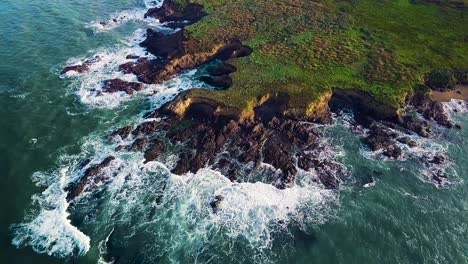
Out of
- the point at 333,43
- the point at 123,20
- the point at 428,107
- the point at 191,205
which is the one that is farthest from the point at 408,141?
the point at 123,20

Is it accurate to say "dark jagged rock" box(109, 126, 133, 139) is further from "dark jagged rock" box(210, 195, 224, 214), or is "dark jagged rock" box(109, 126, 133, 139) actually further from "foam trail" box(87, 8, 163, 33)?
"foam trail" box(87, 8, 163, 33)

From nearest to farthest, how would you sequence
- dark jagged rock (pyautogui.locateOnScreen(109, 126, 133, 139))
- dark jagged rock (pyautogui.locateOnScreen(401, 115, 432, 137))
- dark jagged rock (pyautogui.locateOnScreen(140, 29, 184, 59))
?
dark jagged rock (pyautogui.locateOnScreen(109, 126, 133, 139)) < dark jagged rock (pyautogui.locateOnScreen(401, 115, 432, 137)) < dark jagged rock (pyautogui.locateOnScreen(140, 29, 184, 59))

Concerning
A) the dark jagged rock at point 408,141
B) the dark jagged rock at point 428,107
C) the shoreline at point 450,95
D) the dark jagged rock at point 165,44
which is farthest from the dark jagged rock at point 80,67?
the shoreline at point 450,95

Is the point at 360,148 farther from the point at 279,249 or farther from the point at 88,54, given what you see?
the point at 88,54

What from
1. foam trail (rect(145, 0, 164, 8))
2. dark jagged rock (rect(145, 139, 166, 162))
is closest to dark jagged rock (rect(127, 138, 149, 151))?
dark jagged rock (rect(145, 139, 166, 162))

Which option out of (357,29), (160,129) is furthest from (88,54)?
(357,29)

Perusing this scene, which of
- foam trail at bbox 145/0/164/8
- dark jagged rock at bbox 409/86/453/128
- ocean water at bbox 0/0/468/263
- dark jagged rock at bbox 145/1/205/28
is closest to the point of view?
ocean water at bbox 0/0/468/263
